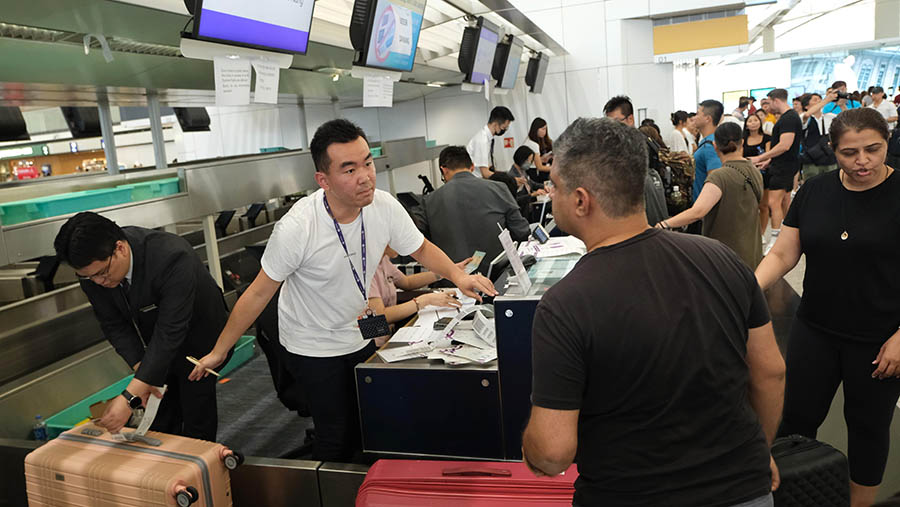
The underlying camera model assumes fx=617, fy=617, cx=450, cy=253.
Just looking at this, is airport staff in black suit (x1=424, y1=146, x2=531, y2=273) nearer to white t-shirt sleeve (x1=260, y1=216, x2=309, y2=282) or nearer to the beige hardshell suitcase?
white t-shirt sleeve (x1=260, y1=216, x2=309, y2=282)

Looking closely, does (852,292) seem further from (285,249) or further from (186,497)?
(186,497)

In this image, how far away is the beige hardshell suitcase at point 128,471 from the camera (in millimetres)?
2082

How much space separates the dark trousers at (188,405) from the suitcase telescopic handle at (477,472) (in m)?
1.28

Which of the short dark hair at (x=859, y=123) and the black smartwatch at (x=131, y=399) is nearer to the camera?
the short dark hair at (x=859, y=123)

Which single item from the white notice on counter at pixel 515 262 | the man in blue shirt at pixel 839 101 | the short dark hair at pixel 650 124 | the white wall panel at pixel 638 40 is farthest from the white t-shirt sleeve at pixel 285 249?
the man in blue shirt at pixel 839 101

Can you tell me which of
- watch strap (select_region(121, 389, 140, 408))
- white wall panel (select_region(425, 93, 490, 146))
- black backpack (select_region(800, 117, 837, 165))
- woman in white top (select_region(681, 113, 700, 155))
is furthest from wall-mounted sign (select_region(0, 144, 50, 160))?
black backpack (select_region(800, 117, 837, 165))

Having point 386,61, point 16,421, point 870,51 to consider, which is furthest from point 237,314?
point 870,51

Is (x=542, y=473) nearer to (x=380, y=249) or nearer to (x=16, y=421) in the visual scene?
(x=380, y=249)

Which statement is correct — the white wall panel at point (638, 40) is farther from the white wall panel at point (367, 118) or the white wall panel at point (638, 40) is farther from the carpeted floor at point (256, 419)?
the carpeted floor at point (256, 419)

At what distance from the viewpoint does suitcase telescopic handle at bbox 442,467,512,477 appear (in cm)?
193

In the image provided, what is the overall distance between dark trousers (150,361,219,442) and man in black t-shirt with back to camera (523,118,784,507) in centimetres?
191

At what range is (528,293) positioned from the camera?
200 cm

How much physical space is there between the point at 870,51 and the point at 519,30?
1268cm

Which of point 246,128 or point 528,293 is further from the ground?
point 246,128
